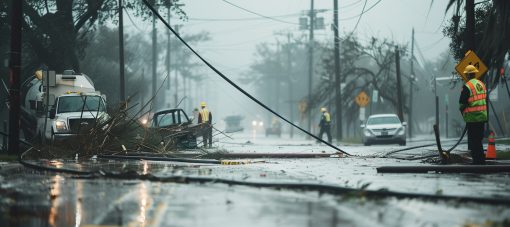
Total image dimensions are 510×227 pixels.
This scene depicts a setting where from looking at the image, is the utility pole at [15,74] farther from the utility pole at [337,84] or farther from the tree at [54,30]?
the utility pole at [337,84]

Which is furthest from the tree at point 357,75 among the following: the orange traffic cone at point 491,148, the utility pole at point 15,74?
the orange traffic cone at point 491,148

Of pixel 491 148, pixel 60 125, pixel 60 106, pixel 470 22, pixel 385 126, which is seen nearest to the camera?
pixel 491 148

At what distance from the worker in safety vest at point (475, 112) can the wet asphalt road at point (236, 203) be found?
1978mm

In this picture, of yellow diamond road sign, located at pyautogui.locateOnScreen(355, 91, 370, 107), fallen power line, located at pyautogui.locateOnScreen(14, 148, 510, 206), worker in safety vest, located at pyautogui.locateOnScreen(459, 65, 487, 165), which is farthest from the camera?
yellow diamond road sign, located at pyautogui.locateOnScreen(355, 91, 370, 107)

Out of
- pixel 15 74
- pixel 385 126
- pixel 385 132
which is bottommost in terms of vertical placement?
pixel 385 132

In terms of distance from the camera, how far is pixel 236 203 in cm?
1003

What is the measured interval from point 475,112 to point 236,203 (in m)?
8.00

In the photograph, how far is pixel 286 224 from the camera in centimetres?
822

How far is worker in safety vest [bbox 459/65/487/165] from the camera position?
16531 millimetres

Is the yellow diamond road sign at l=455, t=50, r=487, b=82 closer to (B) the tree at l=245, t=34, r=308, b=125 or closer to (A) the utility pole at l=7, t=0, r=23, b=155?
(A) the utility pole at l=7, t=0, r=23, b=155

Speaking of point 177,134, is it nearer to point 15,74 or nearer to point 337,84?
point 15,74

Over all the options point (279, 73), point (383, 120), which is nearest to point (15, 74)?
point (383, 120)

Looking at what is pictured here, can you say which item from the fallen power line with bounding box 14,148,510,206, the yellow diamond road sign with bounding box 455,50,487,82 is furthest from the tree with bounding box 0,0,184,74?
the fallen power line with bounding box 14,148,510,206

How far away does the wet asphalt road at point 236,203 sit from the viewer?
28.0ft
